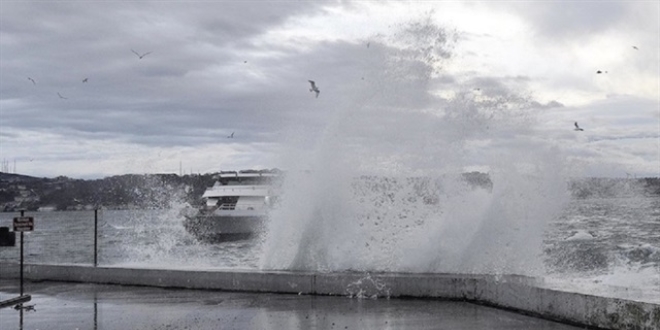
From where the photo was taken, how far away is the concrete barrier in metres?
9.00

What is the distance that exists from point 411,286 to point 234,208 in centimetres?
3981

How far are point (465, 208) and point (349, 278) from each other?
4530 mm

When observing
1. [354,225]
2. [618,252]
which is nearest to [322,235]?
[354,225]

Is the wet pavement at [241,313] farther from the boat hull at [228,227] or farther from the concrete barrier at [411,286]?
the boat hull at [228,227]

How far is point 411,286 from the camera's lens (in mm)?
12312

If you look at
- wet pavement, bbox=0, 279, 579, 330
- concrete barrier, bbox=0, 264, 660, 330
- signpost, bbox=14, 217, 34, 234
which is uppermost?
signpost, bbox=14, 217, 34, 234

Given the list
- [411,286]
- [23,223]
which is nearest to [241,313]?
[411,286]

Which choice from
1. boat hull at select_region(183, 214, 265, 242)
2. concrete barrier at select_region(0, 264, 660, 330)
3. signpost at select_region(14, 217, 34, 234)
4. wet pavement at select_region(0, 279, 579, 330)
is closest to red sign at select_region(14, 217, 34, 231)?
signpost at select_region(14, 217, 34, 234)

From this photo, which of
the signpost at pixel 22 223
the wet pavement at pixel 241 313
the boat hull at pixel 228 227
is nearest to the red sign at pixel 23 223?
the signpost at pixel 22 223

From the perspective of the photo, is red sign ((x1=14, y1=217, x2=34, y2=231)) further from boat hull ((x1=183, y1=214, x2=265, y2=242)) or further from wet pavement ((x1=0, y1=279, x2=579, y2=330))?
boat hull ((x1=183, y1=214, x2=265, y2=242))

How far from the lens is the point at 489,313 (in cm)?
1069

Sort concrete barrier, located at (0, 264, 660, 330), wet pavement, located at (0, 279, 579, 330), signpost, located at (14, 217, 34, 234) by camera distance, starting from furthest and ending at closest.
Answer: signpost, located at (14, 217, 34, 234) → wet pavement, located at (0, 279, 579, 330) → concrete barrier, located at (0, 264, 660, 330)

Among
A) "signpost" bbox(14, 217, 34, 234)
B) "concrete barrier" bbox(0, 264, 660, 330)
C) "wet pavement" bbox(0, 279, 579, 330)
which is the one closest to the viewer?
"concrete barrier" bbox(0, 264, 660, 330)

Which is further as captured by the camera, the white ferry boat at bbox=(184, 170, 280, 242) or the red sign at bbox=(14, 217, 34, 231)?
the white ferry boat at bbox=(184, 170, 280, 242)
